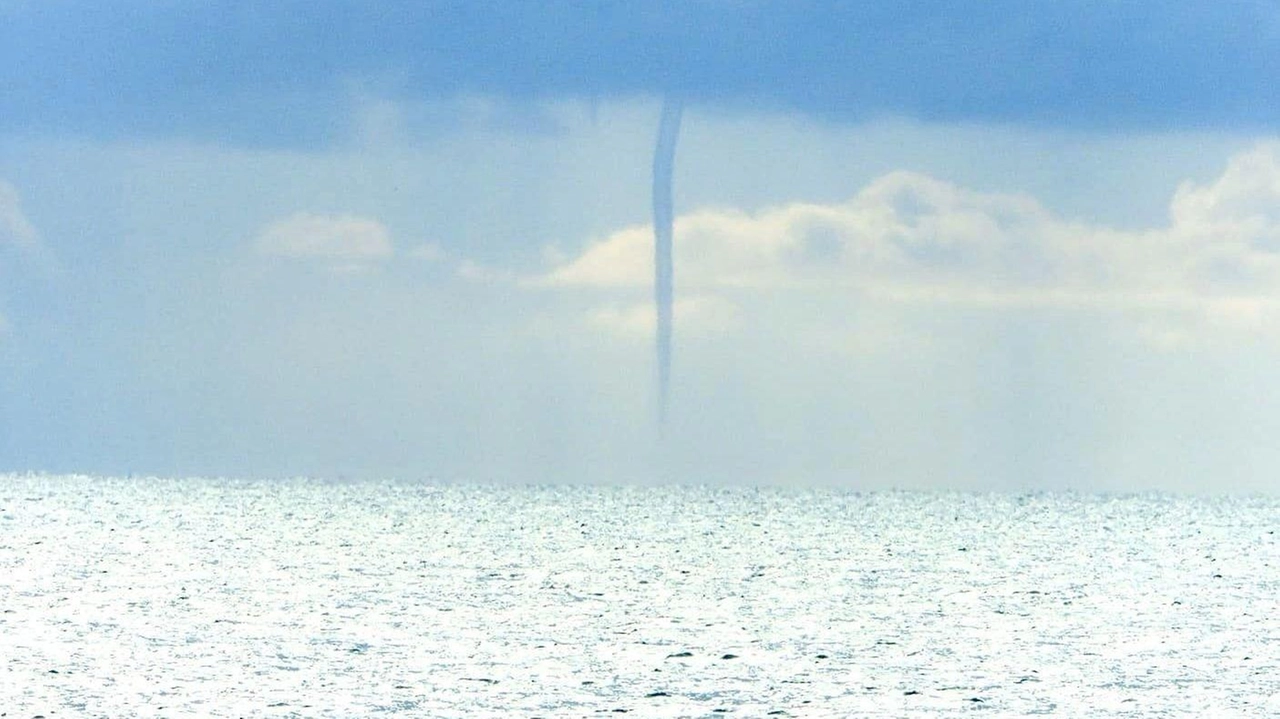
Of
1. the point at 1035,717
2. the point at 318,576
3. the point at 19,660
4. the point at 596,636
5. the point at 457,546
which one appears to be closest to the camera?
the point at 1035,717

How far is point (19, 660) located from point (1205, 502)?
1085 inches

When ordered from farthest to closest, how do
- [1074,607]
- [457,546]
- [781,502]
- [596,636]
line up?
[781,502] < [457,546] < [1074,607] < [596,636]

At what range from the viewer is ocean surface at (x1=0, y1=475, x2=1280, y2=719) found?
11008 millimetres

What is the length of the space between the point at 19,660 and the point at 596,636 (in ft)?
16.6

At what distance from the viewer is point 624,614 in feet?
49.7

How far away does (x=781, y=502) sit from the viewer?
103 feet

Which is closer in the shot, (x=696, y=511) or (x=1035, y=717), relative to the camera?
(x=1035, y=717)

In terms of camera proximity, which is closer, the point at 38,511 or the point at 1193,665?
the point at 1193,665

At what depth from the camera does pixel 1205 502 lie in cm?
3288

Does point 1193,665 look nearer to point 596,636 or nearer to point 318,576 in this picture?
point 596,636

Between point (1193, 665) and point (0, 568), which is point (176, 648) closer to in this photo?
point (0, 568)

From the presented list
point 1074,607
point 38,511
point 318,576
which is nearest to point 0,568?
point 318,576

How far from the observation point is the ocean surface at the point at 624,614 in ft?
36.1

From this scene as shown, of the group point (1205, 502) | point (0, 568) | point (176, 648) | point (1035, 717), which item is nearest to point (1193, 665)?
point (1035, 717)
